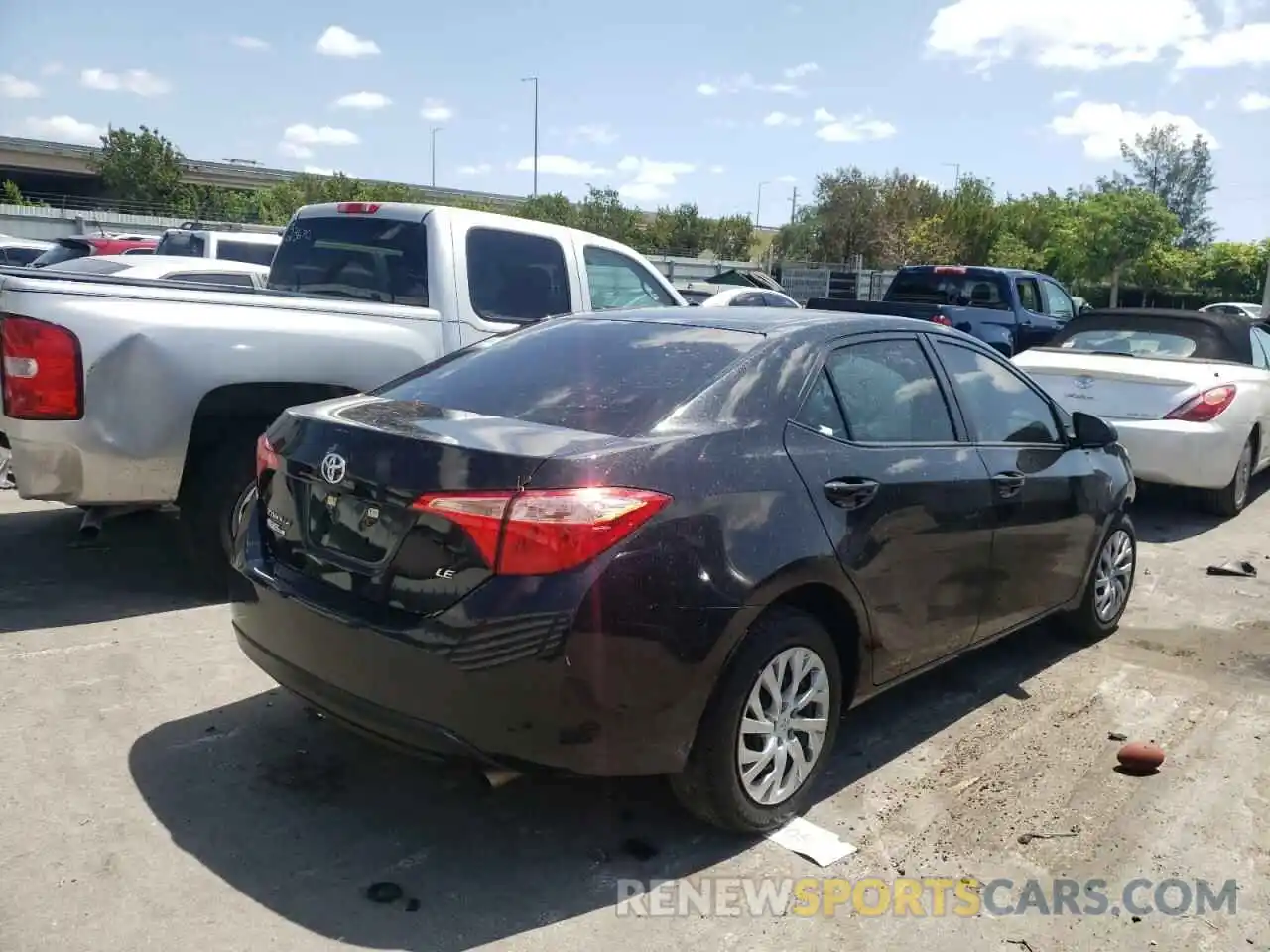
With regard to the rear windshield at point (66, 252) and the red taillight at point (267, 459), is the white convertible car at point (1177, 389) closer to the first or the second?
the red taillight at point (267, 459)

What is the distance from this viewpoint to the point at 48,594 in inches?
212

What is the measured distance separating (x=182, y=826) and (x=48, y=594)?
2.65m

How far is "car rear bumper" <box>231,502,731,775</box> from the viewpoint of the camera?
2.84 m

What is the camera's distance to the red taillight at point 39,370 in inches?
179

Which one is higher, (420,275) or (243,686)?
(420,275)

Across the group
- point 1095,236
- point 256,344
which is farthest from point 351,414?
point 1095,236

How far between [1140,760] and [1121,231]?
42052mm

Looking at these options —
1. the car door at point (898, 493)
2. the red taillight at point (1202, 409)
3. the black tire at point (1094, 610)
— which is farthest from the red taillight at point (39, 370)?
the red taillight at point (1202, 409)

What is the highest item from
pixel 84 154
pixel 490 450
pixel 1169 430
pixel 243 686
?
pixel 84 154

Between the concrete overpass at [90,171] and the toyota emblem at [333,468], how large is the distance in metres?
62.6

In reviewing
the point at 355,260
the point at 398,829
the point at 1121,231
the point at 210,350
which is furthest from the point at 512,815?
the point at 1121,231

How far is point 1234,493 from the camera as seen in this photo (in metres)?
8.49

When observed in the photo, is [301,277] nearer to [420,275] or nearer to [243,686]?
[420,275]

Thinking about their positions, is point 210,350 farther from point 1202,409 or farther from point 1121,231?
point 1121,231
